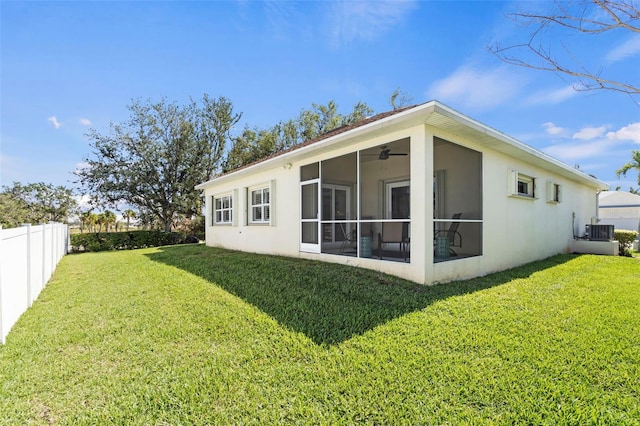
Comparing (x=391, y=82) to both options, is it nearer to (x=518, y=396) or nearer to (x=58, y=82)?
(x=58, y=82)

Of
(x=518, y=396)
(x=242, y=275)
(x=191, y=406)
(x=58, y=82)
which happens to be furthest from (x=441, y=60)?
(x=58, y=82)

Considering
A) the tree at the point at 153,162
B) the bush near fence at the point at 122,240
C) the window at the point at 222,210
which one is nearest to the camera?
the window at the point at 222,210

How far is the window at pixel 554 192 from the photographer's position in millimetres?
10000

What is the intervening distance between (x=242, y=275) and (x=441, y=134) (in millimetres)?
5161

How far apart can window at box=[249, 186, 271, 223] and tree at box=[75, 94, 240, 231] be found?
1104cm

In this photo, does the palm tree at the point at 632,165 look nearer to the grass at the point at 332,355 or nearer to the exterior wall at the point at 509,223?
the exterior wall at the point at 509,223

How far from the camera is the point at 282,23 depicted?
1041 centimetres

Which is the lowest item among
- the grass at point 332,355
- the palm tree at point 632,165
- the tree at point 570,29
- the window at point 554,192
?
the grass at point 332,355

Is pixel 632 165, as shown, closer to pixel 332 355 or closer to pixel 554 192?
pixel 554 192

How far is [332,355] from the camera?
3.42 m

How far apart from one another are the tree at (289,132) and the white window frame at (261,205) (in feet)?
45.2

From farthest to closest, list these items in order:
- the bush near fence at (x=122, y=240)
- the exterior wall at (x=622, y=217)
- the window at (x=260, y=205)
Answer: the exterior wall at (x=622, y=217)
the bush near fence at (x=122, y=240)
the window at (x=260, y=205)

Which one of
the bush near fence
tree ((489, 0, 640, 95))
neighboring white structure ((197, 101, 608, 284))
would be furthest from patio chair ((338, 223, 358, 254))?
the bush near fence

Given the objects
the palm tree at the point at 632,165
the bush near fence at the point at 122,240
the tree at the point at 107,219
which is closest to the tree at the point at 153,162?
the bush near fence at the point at 122,240
